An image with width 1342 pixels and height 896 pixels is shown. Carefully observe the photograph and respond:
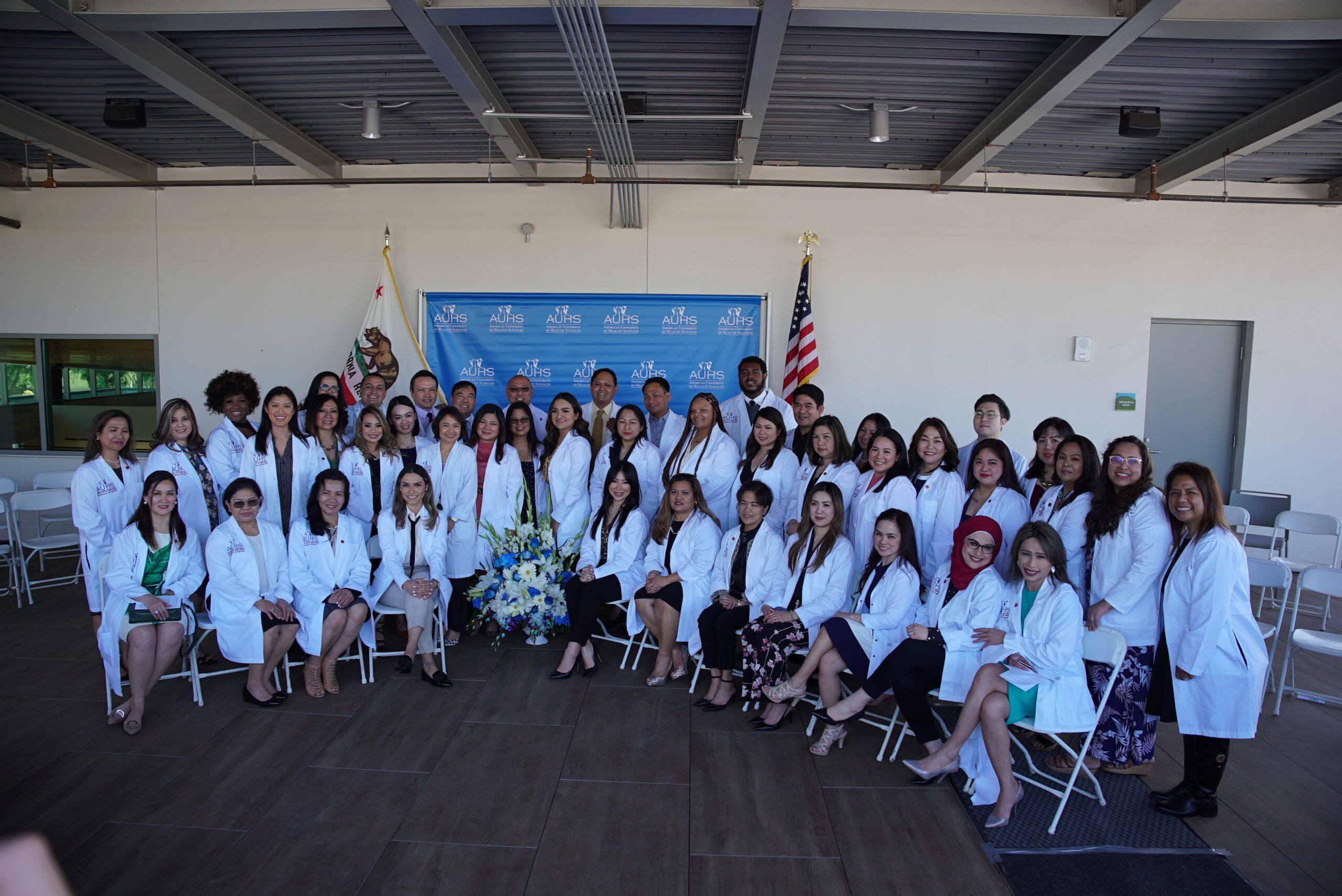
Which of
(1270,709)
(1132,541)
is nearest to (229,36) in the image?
(1132,541)

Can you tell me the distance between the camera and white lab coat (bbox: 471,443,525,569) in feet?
15.1

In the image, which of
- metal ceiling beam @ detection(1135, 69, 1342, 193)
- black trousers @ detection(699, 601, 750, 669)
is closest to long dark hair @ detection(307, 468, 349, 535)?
black trousers @ detection(699, 601, 750, 669)

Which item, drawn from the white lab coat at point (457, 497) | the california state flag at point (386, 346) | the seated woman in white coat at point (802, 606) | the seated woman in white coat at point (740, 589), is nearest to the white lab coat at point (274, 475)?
the white lab coat at point (457, 497)

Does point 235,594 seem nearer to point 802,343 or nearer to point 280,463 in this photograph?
point 280,463

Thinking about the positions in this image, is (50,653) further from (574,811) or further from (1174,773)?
(1174,773)

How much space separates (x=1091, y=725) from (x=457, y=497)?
3.54 m

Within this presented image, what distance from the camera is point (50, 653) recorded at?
4.25 metres

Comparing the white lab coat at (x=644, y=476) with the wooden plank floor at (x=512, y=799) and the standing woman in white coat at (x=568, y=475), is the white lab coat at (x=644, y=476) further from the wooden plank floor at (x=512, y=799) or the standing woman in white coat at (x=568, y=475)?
the wooden plank floor at (x=512, y=799)

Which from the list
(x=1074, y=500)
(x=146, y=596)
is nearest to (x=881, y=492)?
(x=1074, y=500)

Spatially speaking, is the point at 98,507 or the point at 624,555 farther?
the point at 624,555

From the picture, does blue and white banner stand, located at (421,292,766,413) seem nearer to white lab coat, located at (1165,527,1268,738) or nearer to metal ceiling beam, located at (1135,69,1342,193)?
metal ceiling beam, located at (1135,69,1342,193)

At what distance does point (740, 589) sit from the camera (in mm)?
3904

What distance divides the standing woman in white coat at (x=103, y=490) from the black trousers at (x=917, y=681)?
13.4 feet

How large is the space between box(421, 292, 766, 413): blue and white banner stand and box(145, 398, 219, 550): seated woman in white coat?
240 cm
